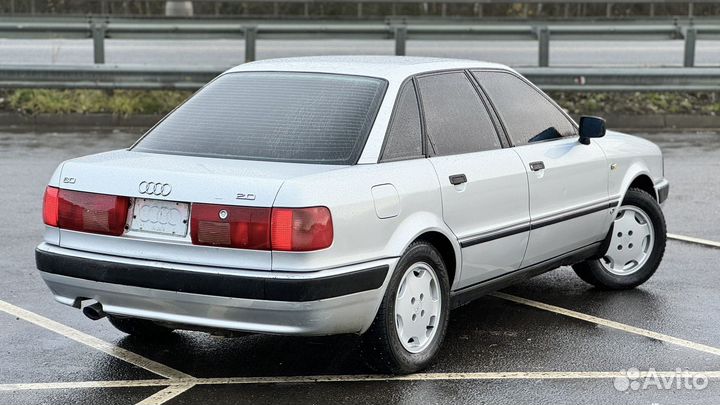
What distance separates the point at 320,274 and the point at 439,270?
0.87 metres

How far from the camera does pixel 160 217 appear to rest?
16.6 ft

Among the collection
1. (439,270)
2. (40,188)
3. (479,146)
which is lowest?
(40,188)

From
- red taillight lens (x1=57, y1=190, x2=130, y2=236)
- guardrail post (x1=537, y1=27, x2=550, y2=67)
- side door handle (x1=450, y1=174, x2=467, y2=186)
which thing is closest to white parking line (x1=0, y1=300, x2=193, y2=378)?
red taillight lens (x1=57, y1=190, x2=130, y2=236)

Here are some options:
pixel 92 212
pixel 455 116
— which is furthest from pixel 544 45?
pixel 92 212

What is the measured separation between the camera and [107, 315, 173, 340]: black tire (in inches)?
231

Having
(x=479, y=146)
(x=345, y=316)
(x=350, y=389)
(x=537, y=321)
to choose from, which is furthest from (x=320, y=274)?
(x=537, y=321)

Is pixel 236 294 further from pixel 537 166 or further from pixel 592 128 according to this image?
pixel 592 128

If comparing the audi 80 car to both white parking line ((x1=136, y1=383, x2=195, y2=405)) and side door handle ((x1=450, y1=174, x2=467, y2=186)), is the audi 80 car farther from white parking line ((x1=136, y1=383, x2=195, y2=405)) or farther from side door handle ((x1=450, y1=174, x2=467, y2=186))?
white parking line ((x1=136, y1=383, x2=195, y2=405))

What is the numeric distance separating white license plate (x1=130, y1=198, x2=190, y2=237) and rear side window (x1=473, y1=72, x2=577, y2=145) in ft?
6.70

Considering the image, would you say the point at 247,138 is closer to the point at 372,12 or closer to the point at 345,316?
the point at 345,316

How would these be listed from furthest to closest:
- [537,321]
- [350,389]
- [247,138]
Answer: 1. [537,321]
2. [247,138]
3. [350,389]

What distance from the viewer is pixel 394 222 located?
17.1 ft

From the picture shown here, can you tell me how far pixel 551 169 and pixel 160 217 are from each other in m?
2.35

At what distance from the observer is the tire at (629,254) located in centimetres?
723
